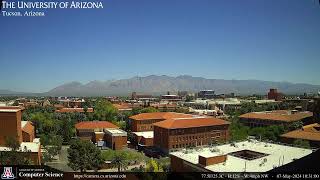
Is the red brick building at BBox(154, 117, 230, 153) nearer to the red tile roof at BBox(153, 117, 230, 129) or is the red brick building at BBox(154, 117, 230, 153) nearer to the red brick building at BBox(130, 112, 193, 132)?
the red tile roof at BBox(153, 117, 230, 129)

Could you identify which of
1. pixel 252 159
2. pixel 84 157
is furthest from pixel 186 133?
pixel 252 159

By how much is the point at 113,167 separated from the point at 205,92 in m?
38.3

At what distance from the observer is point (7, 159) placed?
7.10m

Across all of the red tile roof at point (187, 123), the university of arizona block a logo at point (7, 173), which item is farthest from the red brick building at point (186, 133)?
the university of arizona block a logo at point (7, 173)

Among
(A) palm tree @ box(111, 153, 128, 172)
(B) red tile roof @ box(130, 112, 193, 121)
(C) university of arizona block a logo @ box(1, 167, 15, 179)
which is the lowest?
(A) palm tree @ box(111, 153, 128, 172)

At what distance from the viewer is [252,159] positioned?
26.6 feet

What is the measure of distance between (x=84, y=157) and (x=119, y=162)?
1.06 meters

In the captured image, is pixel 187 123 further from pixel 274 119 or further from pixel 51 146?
pixel 274 119

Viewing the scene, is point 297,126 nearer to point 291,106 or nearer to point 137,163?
point 137,163

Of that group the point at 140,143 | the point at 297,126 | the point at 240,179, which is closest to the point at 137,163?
the point at 140,143

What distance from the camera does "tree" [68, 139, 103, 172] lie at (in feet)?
29.7

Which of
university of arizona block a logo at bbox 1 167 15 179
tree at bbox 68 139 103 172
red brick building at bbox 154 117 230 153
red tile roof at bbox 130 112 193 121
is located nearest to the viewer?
university of arizona block a logo at bbox 1 167 15 179

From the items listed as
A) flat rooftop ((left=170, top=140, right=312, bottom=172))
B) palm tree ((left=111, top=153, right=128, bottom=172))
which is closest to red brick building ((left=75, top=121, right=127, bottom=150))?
palm tree ((left=111, top=153, right=128, bottom=172))

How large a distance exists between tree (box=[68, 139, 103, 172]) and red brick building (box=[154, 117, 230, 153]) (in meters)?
3.83
